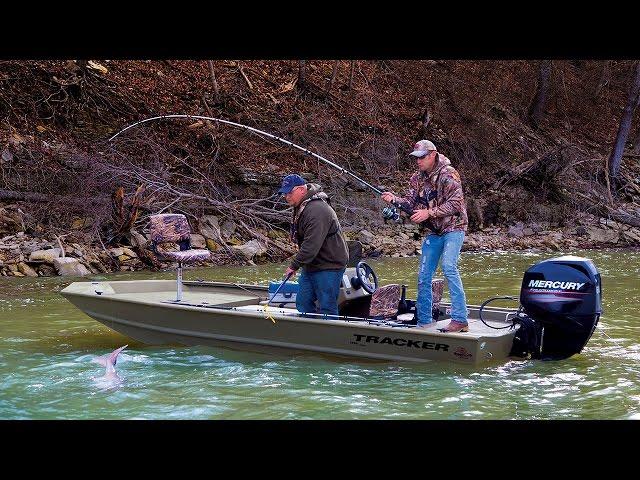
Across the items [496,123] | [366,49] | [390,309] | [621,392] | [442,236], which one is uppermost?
[496,123]

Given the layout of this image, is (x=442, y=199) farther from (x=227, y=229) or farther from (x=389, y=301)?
(x=227, y=229)

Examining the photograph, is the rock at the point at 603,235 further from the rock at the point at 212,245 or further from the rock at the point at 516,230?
the rock at the point at 212,245

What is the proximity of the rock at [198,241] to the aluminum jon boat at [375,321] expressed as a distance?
21.0 ft

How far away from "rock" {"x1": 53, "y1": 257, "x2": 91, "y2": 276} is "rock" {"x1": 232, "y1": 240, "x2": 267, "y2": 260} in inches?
108

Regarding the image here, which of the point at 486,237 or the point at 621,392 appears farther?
the point at 486,237

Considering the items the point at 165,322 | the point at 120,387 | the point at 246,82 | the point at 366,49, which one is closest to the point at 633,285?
the point at 165,322

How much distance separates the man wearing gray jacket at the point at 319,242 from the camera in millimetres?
6848

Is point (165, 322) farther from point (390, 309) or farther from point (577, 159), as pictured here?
point (577, 159)

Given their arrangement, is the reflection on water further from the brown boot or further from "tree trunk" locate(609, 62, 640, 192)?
"tree trunk" locate(609, 62, 640, 192)

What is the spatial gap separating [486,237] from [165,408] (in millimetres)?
13485

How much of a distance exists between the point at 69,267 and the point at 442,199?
7832 mm

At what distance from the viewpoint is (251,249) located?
1462 centimetres

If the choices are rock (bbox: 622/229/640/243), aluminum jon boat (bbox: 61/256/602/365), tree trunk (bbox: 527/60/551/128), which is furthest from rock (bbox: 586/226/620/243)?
aluminum jon boat (bbox: 61/256/602/365)

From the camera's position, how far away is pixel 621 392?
604 cm
